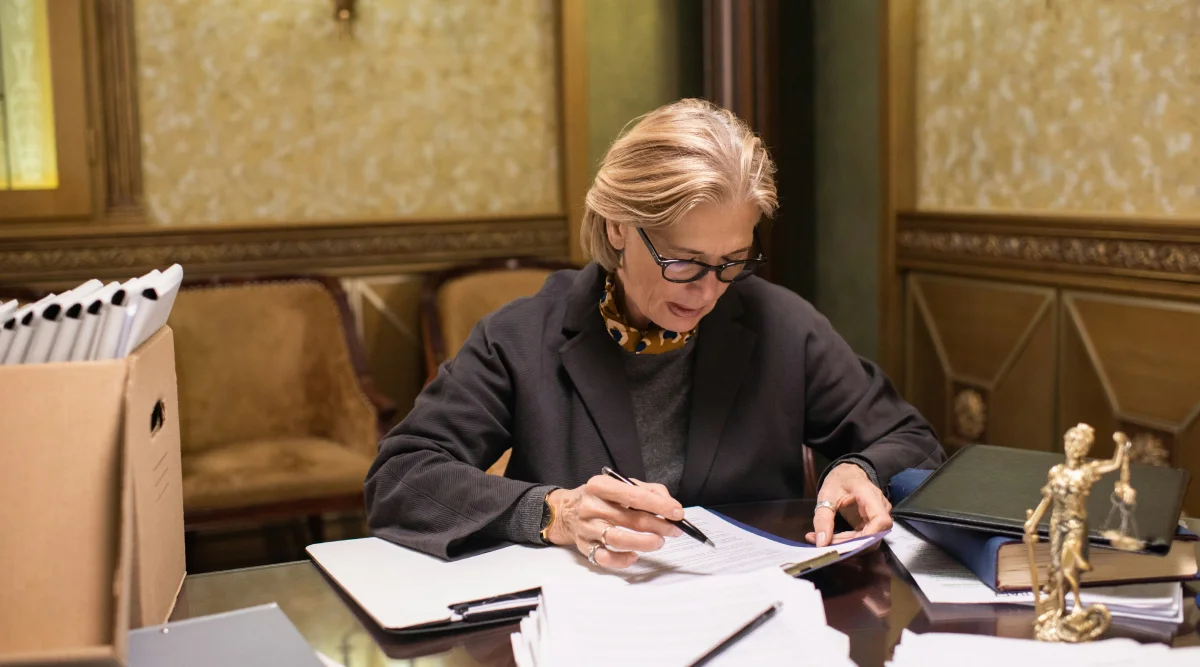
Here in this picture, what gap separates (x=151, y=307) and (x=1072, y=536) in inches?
38.7

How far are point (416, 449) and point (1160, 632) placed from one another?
1.08 m

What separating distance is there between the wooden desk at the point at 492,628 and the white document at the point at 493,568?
0.03 metres

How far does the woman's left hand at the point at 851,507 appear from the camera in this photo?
1.55m

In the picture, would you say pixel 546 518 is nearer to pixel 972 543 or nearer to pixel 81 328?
pixel 972 543

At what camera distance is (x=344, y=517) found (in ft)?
14.1

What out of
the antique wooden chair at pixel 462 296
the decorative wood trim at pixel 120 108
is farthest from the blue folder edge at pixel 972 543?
the decorative wood trim at pixel 120 108

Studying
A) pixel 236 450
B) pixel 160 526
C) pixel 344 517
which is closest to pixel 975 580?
pixel 160 526

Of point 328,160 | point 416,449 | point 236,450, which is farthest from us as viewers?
point 328,160

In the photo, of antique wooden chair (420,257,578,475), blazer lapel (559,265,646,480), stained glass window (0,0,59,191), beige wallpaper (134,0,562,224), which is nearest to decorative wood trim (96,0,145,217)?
beige wallpaper (134,0,562,224)

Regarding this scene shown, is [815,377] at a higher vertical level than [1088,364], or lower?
higher

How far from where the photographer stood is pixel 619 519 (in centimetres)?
146

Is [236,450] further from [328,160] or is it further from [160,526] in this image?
[160,526]

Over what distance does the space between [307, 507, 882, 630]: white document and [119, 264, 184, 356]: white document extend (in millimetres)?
410

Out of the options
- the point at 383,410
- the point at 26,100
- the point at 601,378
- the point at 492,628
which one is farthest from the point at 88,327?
A: the point at 26,100
